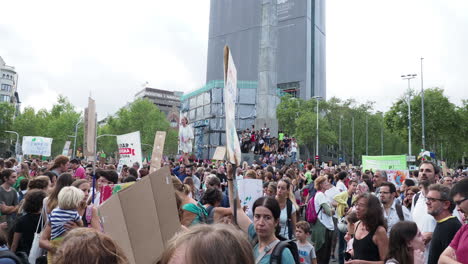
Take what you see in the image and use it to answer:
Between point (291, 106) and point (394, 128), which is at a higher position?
point (291, 106)

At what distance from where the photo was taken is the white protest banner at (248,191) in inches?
266

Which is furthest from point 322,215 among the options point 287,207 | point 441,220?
point 441,220

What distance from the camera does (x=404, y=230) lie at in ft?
11.7

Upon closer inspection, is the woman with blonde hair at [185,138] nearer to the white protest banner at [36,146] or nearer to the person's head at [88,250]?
the person's head at [88,250]

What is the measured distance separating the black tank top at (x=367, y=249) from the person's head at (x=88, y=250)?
2.92 m

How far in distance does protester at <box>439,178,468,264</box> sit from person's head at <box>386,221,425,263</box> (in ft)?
0.96

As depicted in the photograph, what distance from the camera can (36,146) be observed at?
2291cm

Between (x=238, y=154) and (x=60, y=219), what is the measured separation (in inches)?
78.0

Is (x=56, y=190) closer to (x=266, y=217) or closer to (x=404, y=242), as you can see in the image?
(x=266, y=217)

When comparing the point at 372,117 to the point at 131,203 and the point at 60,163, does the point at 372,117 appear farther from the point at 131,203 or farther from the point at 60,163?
the point at 131,203

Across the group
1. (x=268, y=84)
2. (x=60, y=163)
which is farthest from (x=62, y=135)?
(x=60, y=163)

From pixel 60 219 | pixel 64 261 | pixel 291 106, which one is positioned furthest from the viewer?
pixel 291 106

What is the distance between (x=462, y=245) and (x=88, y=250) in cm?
281

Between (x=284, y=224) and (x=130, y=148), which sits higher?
(x=130, y=148)
